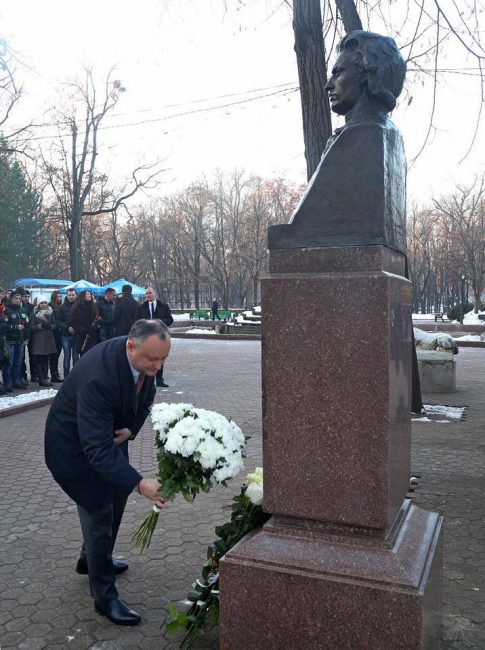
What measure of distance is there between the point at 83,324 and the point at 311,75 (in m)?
6.75

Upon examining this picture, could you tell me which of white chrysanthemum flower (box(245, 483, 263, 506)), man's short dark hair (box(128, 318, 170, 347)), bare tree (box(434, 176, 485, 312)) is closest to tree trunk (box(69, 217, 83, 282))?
bare tree (box(434, 176, 485, 312))

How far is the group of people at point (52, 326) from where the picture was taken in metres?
10.8

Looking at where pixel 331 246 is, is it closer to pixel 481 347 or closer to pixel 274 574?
pixel 274 574

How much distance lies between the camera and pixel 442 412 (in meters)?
9.29

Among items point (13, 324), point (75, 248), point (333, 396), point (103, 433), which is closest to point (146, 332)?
point (103, 433)

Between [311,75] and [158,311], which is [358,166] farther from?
[158,311]

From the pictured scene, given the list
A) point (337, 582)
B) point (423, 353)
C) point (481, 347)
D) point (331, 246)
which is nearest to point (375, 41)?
point (331, 246)

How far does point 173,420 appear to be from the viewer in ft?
9.25

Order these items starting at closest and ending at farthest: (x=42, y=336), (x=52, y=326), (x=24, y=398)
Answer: (x=24, y=398), (x=42, y=336), (x=52, y=326)

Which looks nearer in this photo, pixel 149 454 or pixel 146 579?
pixel 146 579

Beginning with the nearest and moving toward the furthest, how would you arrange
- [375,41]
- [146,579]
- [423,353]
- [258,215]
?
1. [375,41]
2. [146,579]
3. [423,353]
4. [258,215]

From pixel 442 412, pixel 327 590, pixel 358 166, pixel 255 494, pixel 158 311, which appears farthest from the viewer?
pixel 158 311

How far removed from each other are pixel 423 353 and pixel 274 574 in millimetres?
9470

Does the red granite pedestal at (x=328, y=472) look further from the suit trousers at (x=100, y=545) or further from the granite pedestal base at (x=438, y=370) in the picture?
the granite pedestal base at (x=438, y=370)
